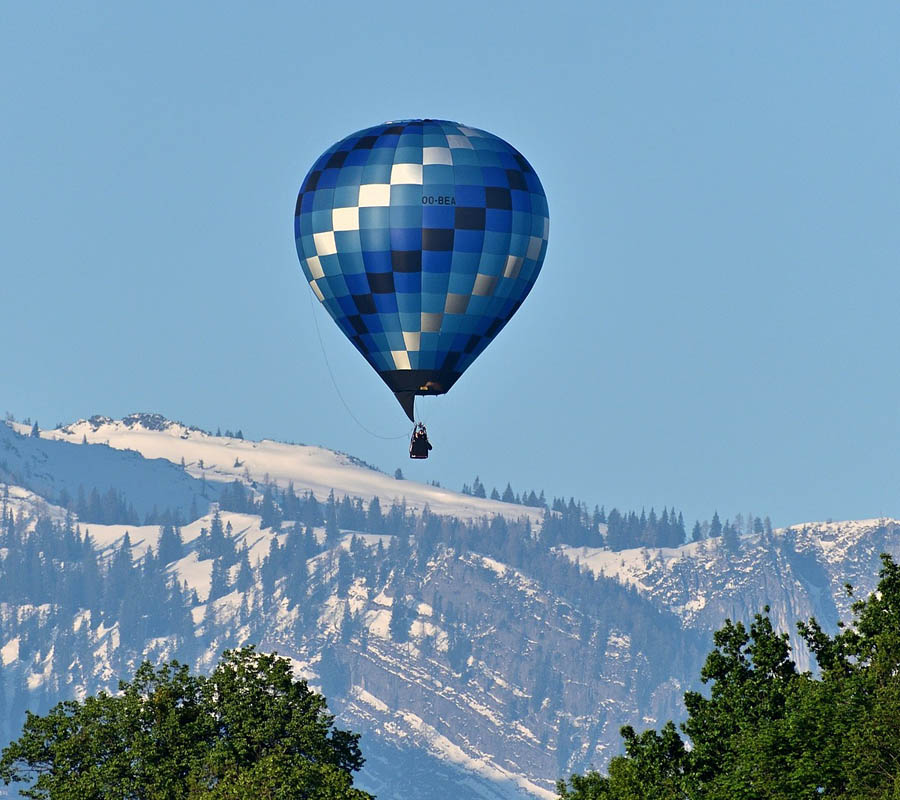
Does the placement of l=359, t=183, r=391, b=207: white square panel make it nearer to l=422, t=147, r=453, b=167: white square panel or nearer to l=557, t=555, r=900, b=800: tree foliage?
l=422, t=147, r=453, b=167: white square panel

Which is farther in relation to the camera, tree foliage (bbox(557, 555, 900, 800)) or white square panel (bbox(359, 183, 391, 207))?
white square panel (bbox(359, 183, 391, 207))

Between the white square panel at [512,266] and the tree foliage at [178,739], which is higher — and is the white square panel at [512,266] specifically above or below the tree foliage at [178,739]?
above

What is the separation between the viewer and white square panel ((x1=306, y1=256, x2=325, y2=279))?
441 feet

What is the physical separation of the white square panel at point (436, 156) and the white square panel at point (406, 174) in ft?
2.87

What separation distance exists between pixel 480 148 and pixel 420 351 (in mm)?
13670

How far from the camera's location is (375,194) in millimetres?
130875

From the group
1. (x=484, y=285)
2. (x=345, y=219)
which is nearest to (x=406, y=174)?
(x=345, y=219)

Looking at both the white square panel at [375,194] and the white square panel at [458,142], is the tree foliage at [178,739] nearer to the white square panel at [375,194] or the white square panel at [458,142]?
the white square panel at [375,194]

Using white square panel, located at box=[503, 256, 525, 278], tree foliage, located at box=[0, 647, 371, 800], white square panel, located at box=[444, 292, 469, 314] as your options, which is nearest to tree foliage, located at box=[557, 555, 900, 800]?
tree foliage, located at box=[0, 647, 371, 800]

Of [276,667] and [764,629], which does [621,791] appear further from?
[276,667]

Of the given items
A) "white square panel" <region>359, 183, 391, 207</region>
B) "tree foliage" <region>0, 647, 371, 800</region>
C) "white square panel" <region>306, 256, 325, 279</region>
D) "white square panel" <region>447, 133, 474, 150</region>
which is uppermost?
"white square panel" <region>447, 133, 474, 150</region>

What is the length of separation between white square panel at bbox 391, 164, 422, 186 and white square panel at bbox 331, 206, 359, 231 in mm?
3013

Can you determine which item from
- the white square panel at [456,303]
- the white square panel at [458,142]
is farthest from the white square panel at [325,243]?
the white square panel at [458,142]

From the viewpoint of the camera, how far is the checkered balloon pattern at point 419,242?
130m
